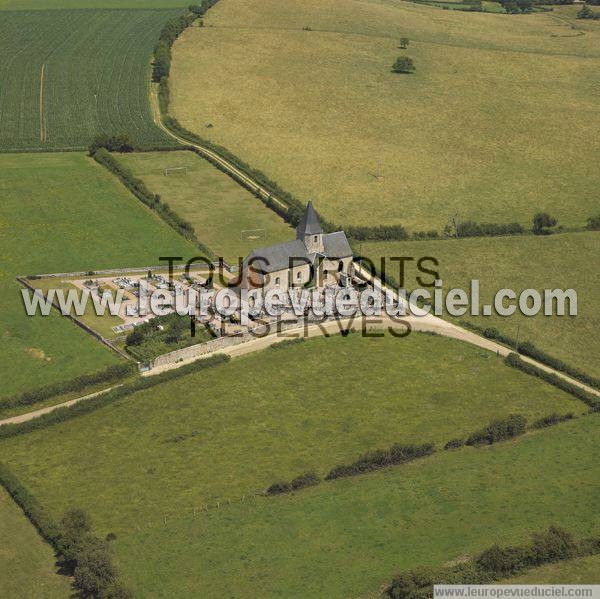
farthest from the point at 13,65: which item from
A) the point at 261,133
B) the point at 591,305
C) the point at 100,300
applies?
the point at 591,305

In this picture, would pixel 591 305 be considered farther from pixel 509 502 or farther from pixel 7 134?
pixel 7 134

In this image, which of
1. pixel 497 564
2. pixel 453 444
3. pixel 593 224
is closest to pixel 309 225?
pixel 453 444

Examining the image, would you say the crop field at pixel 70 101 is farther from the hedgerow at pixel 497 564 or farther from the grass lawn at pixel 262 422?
the hedgerow at pixel 497 564

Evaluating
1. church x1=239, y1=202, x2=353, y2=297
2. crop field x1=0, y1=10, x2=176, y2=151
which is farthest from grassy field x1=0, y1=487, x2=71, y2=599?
crop field x1=0, y1=10, x2=176, y2=151

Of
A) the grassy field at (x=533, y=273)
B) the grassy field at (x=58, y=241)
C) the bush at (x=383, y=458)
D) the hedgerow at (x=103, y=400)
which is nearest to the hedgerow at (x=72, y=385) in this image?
the hedgerow at (x=103, y=400)

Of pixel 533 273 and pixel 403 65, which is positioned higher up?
pixel 403 65

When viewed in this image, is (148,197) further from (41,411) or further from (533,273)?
(41,411)
